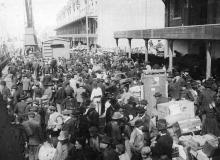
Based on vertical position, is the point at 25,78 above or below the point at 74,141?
above

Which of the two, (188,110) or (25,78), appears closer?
(188,110)

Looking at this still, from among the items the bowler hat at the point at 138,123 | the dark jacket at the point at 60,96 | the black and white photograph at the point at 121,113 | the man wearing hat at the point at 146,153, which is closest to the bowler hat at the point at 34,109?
the black and white photograph at the point at 121,113

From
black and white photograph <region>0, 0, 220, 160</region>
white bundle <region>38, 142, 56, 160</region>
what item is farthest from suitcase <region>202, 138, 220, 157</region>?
white bundle <region>38, 142, 56, 160</region>

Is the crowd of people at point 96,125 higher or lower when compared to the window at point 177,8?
lower

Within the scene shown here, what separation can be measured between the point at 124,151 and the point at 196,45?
20.5m

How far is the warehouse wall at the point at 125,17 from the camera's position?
41.3 m

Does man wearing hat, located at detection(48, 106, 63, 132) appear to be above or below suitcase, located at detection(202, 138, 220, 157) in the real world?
above

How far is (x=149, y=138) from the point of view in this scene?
7.17 m

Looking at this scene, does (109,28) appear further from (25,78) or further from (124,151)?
(124,151)

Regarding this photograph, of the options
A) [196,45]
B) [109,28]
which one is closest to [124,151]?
[196,45]

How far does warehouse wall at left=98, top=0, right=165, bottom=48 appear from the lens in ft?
136

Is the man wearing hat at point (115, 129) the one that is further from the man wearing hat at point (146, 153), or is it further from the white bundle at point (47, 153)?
the white bundle at point (47, 153)

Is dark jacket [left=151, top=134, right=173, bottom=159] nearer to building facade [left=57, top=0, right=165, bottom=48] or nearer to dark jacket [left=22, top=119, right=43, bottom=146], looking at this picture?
dark jacket [left=22, top=119, right=43, bottom=146]

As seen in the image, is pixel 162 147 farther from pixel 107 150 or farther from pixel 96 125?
pixel 96 125
